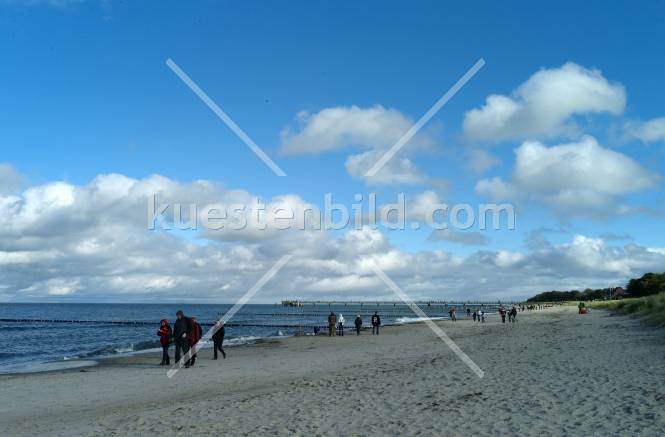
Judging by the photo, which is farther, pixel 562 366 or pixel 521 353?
pixel 521 353

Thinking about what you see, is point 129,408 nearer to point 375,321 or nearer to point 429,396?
point 429,396

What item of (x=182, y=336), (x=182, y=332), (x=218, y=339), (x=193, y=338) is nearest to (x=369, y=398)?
(x=182, y=332)

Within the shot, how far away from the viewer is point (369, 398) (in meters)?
11.1

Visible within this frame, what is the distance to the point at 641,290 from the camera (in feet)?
Result: 352

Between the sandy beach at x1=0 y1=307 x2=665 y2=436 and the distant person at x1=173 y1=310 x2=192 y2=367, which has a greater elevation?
the distant person at x1=173 y1=310 x2=192 y2=367

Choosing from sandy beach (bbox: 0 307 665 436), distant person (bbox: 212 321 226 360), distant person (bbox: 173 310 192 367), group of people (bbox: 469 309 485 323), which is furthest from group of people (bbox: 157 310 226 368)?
group of people (bbox: 469 309 485 323)

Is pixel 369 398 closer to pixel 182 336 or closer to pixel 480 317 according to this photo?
pixel 182 336

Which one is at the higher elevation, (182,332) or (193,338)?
(182,332)

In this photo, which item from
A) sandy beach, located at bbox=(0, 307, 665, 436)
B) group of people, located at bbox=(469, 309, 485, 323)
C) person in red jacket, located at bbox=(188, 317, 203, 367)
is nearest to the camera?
sandy beach, located at bbox=(0, 307, 665, 436)

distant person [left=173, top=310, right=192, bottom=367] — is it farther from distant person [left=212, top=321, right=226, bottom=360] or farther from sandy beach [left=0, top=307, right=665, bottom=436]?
distant person [left=212, top=321, right=226, bottom=360]

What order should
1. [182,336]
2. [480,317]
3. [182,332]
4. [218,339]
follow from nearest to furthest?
1. [182,332]
2. [182,336]
3. [218,339]
4. [480,317]

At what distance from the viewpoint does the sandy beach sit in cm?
867

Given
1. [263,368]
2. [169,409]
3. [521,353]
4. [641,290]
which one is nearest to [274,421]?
[169,409]

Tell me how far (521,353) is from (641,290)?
106m
